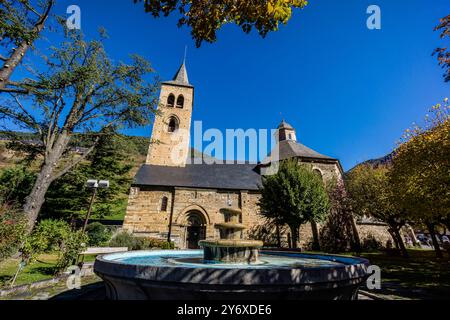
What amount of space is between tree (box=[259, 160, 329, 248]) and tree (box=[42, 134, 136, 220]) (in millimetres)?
12732

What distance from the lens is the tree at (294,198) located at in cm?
1453

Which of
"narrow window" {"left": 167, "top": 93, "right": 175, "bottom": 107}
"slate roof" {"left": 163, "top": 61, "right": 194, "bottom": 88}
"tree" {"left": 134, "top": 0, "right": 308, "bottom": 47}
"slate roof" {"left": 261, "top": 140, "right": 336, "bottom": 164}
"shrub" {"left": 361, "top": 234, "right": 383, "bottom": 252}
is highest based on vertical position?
"slate roof" {"left": 163, "top": 61, "right": 194, "bottom": 88}

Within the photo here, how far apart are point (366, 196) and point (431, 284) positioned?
12.2 metres

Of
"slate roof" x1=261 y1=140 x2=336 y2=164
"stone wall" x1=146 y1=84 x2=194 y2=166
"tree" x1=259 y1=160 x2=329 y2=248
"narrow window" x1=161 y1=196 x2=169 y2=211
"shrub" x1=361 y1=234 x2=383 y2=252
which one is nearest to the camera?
"tree" x1=259 y1=160 x2=329 y2=248

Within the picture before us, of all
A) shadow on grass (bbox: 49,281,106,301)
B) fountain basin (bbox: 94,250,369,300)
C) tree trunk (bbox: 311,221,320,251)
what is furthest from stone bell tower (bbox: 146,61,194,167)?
fountain basin (bbox: 94,250,369,300)

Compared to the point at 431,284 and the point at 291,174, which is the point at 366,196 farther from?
the point at 431,284

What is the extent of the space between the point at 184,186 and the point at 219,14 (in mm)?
18062

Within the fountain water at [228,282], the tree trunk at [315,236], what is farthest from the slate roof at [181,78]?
the fountain water at [228,282]

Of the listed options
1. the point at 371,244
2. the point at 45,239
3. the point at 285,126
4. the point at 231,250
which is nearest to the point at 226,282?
the point at 231,250

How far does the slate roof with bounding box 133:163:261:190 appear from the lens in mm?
20672

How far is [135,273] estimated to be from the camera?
111 inches

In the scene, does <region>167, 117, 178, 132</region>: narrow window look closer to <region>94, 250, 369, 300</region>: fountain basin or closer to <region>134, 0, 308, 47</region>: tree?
<region>134, 0, 308, 47</region>: tree

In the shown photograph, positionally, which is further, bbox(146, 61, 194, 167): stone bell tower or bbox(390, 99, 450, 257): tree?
bbox(146, 61, 194, 167): stone bell tower

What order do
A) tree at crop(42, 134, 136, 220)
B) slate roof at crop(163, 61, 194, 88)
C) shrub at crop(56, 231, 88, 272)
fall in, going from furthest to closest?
1. slate roof at crop(163, 61, 194, 88)
2. tree at crop(42, 134, 136, 220)
3. shrub at crop(56, 231, 88, 272)
